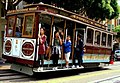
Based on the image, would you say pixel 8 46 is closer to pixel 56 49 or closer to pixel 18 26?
pixel 18 26

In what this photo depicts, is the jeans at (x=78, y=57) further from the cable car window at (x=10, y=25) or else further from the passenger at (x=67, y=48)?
the cable car window at (x=10, y=25)

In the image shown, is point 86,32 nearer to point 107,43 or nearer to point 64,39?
point 64,39

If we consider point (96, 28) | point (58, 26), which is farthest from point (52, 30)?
point (96, 28)

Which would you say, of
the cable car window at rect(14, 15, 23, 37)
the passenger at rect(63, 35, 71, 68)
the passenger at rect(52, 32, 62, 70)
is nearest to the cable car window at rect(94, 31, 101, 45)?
the passenger at rect(63, 35, 71, 68)

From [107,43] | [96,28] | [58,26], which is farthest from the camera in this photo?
[107,43]

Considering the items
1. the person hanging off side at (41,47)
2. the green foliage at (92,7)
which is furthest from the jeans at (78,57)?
the green foliage at (92,7)

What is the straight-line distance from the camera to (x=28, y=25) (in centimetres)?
1423

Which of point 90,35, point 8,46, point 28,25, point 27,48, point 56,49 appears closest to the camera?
point 27,48

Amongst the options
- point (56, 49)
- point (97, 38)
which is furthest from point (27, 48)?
point (97, 38)

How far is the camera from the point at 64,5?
24.8 meters

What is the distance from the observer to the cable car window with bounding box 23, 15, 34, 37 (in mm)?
13924

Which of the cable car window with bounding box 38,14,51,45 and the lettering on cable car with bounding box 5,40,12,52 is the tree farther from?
the cable car window with bounding box 38,14,51,45

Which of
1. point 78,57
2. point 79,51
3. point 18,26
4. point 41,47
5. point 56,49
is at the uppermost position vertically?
point 18,26

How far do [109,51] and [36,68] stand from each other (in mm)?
9232
